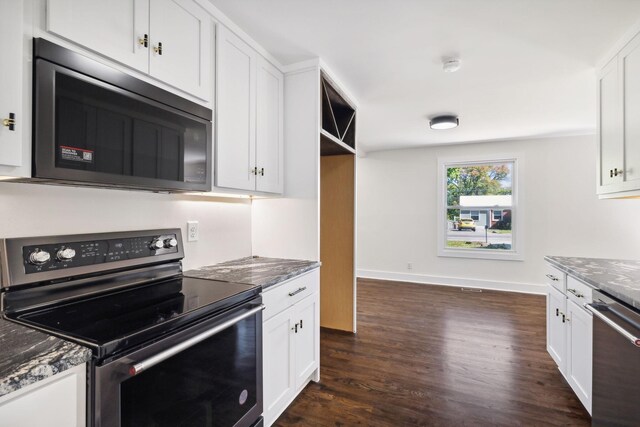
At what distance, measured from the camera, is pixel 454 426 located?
5.85 feet

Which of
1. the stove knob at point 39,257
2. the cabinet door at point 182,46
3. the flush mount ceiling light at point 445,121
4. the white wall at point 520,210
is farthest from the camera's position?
the white wall at point 520,210

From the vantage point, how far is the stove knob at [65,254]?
1.22 metres

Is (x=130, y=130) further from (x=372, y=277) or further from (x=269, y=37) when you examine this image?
A: (x=372, y=277)

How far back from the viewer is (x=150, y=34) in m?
1.34

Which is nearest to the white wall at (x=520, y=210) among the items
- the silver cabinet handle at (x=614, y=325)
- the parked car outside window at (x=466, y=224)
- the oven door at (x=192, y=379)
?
the parked car outside window at (x=466, y=224)

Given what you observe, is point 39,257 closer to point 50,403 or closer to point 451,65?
point 50,403

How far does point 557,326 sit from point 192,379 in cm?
247

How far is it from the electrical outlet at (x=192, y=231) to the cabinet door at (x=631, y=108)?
267cm

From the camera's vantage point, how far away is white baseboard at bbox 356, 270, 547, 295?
462 cm

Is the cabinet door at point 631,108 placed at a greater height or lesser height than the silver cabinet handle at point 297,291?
greater

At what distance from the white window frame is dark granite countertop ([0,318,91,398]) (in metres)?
5.06

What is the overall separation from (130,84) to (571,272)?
2.61m

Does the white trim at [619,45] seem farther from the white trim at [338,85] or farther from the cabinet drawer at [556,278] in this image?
the white trim at [338,85]

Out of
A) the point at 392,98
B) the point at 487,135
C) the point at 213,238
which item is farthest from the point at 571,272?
the point at 487,135
